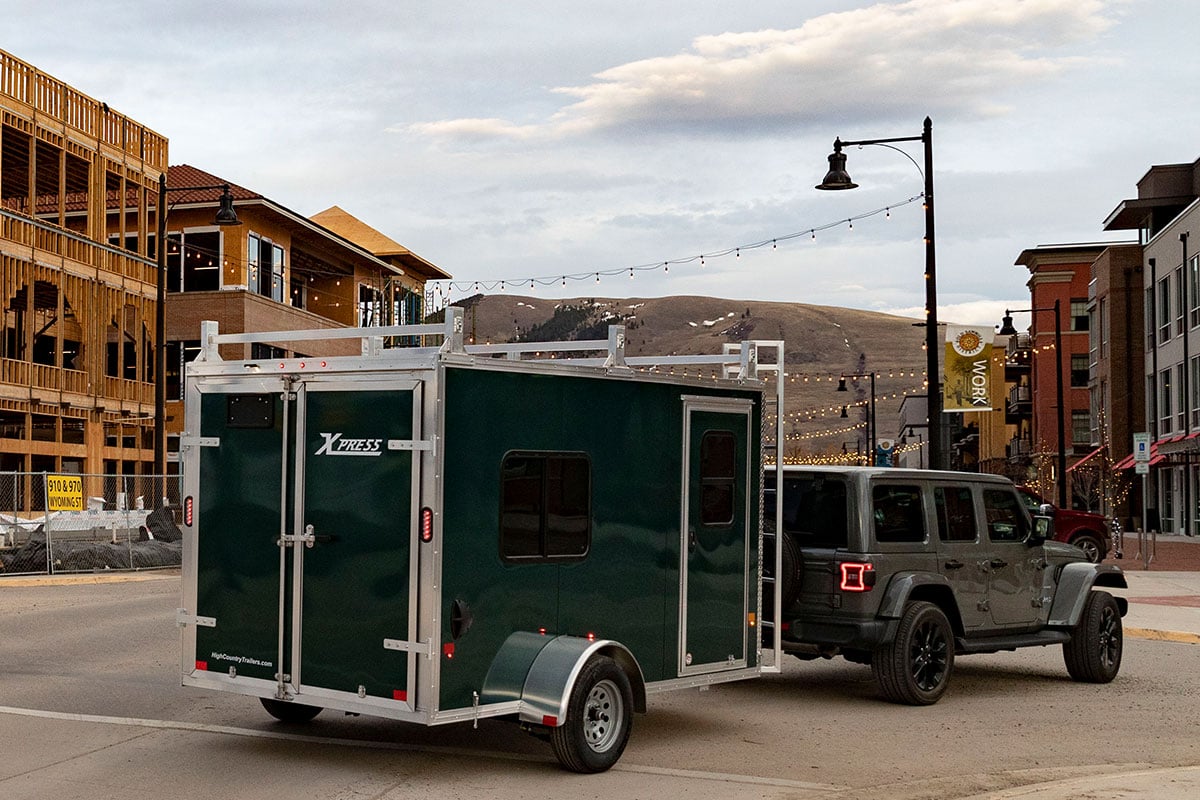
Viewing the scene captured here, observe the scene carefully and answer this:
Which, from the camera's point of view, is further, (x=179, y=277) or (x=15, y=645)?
(x=179, y=277)

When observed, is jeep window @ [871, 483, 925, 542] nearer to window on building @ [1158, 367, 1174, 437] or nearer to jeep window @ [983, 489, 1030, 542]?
jeep window @ [983, 489, 1030, 542]

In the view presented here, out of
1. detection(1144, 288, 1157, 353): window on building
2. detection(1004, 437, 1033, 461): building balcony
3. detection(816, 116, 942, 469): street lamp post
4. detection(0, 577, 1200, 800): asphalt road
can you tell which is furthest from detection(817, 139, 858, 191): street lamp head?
detection(1004, 437, 1033, 461): building balcony

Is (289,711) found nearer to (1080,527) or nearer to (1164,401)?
(1080,527)

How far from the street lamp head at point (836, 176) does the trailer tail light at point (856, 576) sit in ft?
42.9

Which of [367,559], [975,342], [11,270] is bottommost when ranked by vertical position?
[367,559]

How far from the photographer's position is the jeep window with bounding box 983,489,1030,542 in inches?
508

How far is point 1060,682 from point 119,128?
37.8 meters

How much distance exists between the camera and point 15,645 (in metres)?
16.2

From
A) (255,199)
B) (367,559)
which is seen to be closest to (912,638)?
(367,559)

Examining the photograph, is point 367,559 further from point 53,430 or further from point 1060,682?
point 53,430

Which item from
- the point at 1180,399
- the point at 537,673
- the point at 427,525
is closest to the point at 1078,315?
the point at 1180,399

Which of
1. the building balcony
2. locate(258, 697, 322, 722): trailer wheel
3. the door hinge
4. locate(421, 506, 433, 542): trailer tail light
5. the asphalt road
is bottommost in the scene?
the asphalt road

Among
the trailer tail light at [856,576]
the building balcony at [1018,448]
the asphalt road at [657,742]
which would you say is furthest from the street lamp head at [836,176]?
the building balcony at [1018,448]

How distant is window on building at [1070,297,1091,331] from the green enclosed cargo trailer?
76.3 metres
